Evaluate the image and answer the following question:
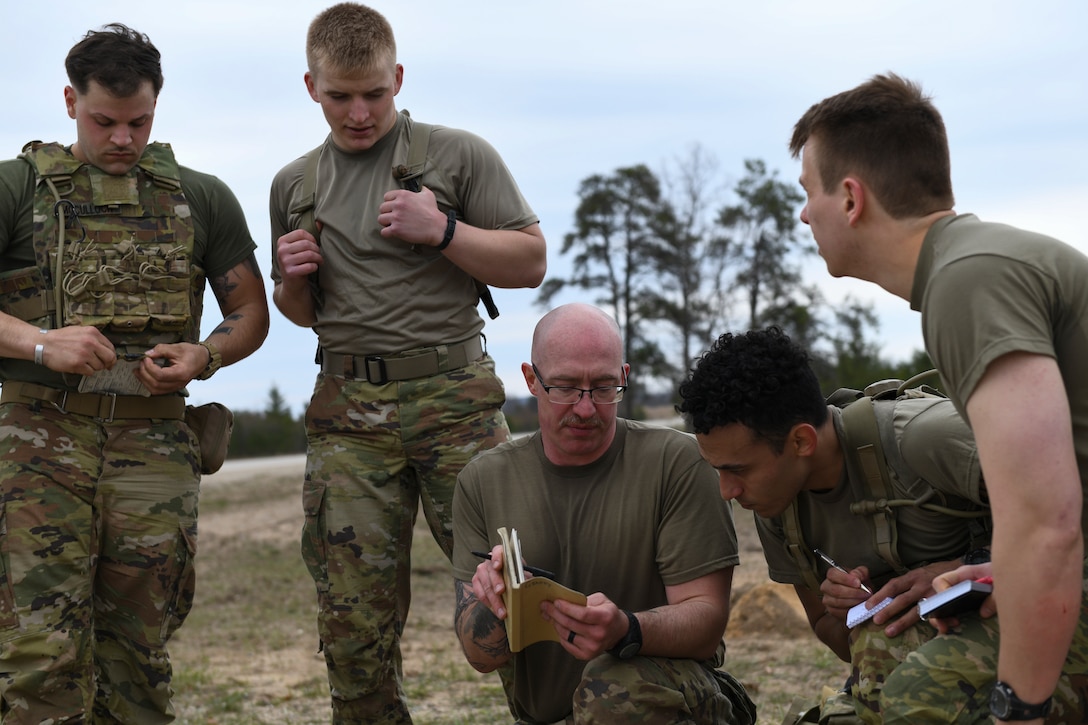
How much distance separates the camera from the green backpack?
4855 mm

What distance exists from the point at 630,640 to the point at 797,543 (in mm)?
587

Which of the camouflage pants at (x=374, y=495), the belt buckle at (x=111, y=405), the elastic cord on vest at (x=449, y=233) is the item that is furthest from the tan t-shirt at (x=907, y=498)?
the belt buckle at (x=111, y=405)

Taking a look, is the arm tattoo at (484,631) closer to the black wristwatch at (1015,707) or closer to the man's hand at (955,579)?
the man's hand at (955,579)

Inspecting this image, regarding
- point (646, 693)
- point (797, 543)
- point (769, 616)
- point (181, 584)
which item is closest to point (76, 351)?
point (181, 584)

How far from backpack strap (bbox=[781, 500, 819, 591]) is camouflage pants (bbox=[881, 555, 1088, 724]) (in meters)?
0.59

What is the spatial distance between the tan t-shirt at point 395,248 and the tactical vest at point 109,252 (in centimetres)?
50

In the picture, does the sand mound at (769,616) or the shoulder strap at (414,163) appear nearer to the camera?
the shoulder strap at (414,163)

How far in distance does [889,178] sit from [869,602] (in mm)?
1317

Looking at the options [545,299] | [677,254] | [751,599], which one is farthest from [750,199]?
[751,599]

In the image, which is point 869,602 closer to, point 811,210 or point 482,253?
point 811,210

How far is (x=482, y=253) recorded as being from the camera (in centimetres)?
472

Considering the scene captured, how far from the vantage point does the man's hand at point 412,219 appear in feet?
15.3

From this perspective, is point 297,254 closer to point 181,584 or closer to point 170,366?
point 170,366

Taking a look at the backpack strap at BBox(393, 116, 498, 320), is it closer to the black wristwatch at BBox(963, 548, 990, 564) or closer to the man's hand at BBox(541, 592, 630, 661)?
the man's hand at BBox(541, 592, 630, 661)
